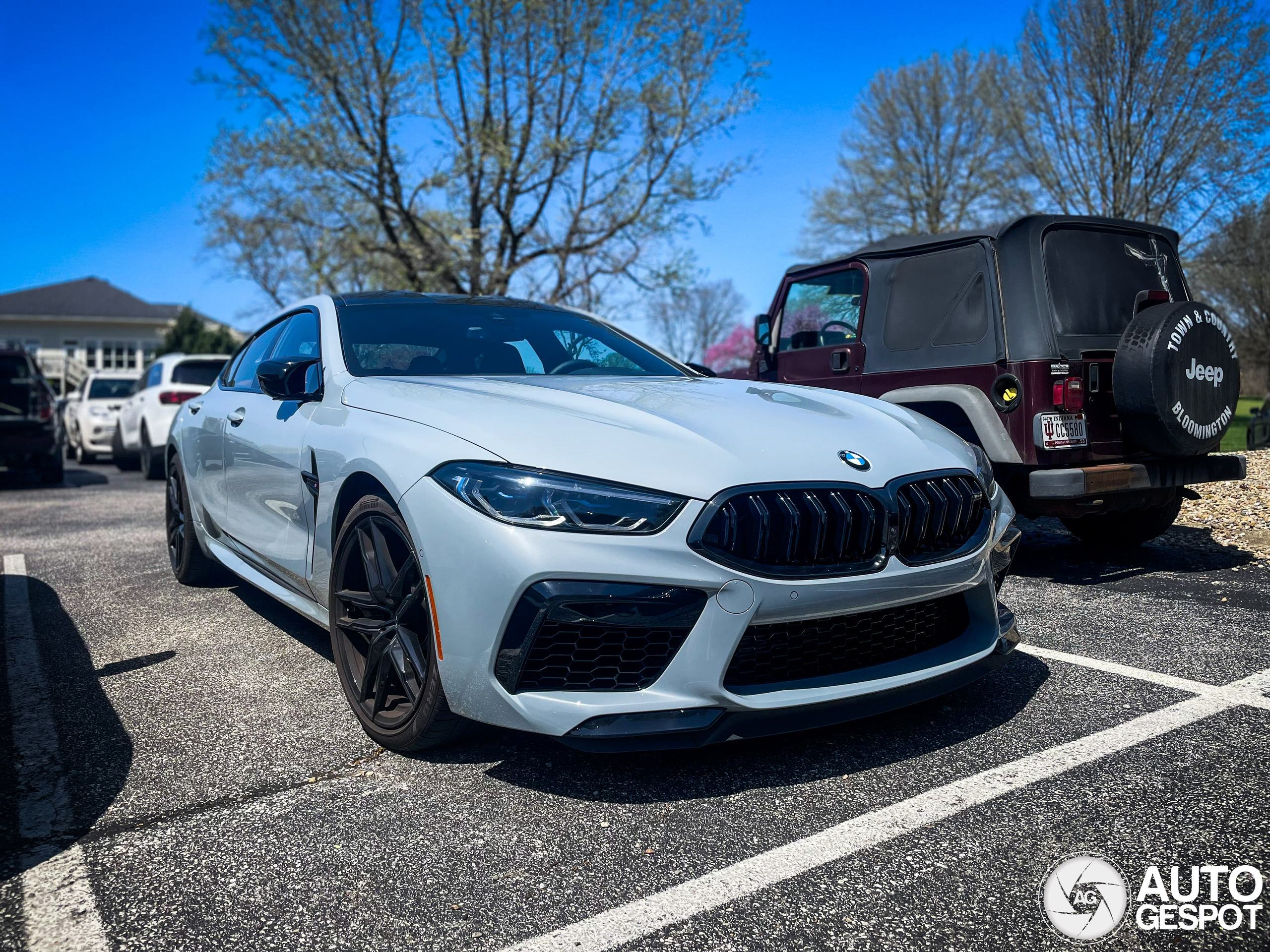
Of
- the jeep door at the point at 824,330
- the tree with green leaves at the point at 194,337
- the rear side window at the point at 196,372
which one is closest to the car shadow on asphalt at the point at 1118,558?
the jeep door at the point at 824,330

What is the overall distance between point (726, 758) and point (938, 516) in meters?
0.94

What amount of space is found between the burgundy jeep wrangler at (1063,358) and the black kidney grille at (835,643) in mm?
2355

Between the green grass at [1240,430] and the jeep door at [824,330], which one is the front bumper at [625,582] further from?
the green grass at [1240,430]

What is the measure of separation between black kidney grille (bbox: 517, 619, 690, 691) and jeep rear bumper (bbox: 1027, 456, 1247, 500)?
Result: 3152 millimetres

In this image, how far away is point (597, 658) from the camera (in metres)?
2.42

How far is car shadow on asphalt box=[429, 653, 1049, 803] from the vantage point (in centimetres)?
262

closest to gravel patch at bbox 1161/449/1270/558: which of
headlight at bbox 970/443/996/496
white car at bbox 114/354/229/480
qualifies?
headlight at bbox 970/443/996/496

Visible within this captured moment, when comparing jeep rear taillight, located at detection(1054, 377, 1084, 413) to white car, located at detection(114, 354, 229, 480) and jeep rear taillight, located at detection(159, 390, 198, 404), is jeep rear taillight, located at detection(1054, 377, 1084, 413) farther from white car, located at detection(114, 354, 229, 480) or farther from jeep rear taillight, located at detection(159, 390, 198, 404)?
jeep rear taillight, located at detection(159, 390, 198, 404)

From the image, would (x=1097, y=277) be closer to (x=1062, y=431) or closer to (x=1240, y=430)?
(x=1062, y=431)

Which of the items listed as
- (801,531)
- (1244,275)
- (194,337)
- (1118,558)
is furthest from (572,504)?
(194,337)

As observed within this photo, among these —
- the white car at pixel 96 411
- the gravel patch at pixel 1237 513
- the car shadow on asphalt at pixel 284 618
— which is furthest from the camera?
the white car at pixel 96 411

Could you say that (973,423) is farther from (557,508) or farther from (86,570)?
(86,570)

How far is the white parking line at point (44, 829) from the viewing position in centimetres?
196

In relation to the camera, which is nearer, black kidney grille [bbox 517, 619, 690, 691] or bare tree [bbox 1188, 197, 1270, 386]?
black kidney grille [bbox 517, 619, 690, 691]
